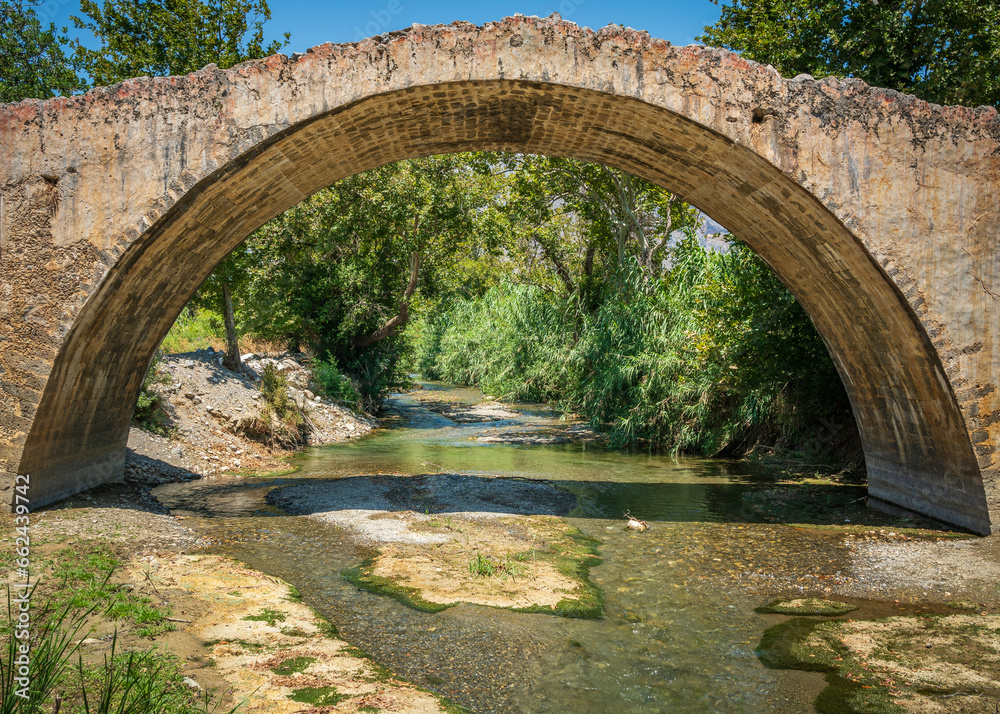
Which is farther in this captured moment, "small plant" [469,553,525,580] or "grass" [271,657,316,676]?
"small plant" [469,553,525,580]

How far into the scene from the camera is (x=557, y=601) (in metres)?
4.86

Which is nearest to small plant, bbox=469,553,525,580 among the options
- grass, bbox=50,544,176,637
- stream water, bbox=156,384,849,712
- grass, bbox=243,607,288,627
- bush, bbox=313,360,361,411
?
stream water, bbox=156,384,849,712

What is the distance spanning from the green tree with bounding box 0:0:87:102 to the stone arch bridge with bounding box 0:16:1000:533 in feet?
45.6

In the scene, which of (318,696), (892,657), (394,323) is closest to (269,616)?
(318,696)

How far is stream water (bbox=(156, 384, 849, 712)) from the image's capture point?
364 cm

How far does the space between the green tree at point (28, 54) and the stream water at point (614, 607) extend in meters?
14.2

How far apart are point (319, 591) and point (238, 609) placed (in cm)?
71

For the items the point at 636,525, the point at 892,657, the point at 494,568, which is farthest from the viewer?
the point at 636,525

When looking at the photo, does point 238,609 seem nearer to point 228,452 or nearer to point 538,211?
point 228,452

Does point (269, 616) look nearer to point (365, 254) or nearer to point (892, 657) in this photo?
point (892, 657)

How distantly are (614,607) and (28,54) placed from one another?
2122 cm

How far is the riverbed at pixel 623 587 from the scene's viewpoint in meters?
3.69

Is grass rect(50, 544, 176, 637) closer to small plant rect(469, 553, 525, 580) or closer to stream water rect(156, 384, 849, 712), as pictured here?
stream water rect(156, 384, 849, 712)

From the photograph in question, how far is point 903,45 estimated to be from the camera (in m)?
9.42
